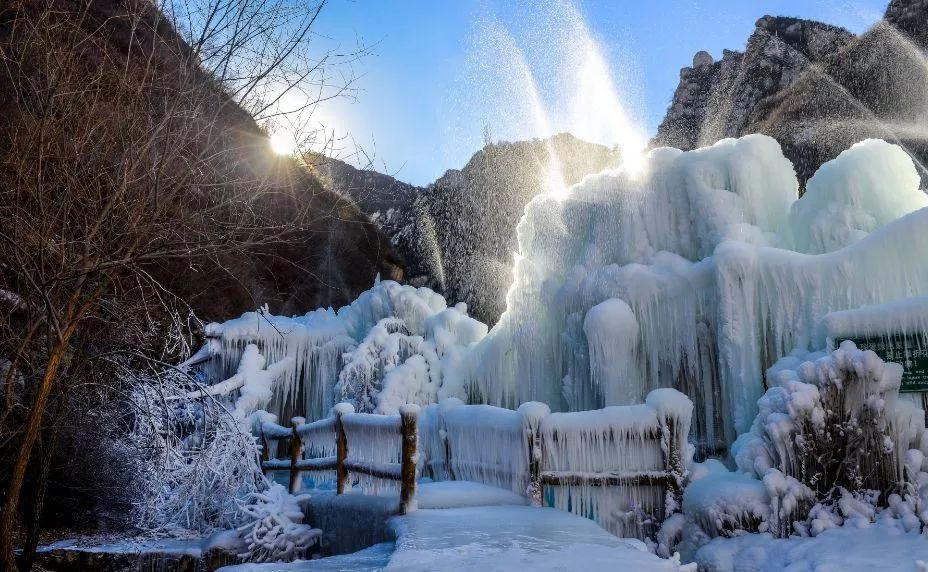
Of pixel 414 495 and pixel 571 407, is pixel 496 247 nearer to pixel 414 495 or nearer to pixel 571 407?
pixel 571 407

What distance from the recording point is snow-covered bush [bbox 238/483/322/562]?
7930 millimetres

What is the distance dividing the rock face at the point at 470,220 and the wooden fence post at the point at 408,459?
21.4 metres

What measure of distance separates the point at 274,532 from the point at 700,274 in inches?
280

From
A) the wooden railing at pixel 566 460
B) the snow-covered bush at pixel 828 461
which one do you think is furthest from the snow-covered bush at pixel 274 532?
the snow-covered bush at pixel 828 461

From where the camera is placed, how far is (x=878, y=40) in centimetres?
2919

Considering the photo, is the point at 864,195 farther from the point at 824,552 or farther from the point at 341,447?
the point at 341,447

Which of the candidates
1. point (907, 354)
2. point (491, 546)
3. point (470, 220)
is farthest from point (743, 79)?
point (491, 546)

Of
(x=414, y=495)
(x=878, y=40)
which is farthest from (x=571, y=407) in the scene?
(x=878, y=40)

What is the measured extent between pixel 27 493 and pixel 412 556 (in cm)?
783

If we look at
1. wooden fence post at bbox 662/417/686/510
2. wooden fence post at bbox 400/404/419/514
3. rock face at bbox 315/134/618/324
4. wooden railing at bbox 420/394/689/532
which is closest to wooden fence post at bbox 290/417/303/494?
wooden railing at bbox 420/394/689/532

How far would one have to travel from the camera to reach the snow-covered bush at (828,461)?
6.51 meters

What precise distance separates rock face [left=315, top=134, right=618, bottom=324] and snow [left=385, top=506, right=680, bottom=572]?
22.1 m

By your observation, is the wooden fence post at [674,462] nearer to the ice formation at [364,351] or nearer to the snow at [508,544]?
the snow at [508,544]

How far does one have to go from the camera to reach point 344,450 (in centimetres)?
845
